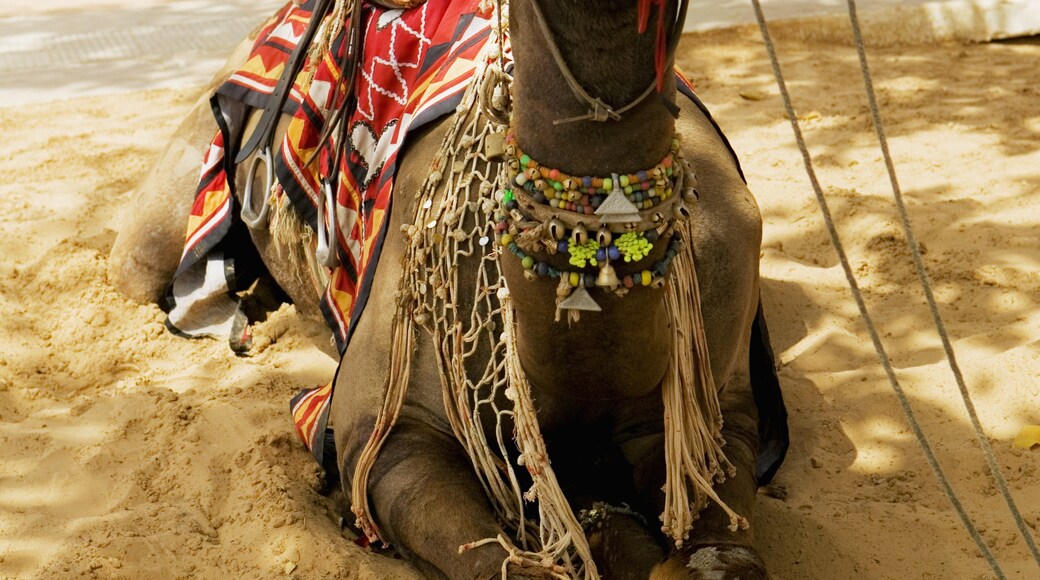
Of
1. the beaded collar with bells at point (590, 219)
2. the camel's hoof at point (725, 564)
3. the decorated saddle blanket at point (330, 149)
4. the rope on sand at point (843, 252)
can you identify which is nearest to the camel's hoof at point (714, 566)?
the camel's hoof at point (725, 564)

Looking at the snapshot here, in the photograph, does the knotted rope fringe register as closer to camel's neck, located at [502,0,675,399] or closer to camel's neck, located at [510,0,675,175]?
camel's neck, located at [502,0,675,399]

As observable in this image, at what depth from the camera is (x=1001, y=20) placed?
6.22 meters

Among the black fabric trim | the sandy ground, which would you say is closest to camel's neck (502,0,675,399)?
the sandy ground

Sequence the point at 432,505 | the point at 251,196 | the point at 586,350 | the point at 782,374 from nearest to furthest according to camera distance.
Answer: the point at 586,350 < the point at 432,505 < the point at 782,374 < the point at 251,196

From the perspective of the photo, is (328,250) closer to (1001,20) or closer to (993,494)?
(993,494)

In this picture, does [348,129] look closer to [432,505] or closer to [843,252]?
[432,505]

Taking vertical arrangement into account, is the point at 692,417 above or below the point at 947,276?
above

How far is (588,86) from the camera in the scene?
5.30 feet

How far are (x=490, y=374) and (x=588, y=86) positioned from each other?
0.83 metres

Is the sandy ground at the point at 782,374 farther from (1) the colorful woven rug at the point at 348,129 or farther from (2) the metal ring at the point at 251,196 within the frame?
(2) the metal ring at the point at 251,196

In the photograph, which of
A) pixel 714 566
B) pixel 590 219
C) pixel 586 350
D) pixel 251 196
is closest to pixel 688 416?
pixel 714 566

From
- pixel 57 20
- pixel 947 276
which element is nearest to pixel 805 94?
pixel 947 276

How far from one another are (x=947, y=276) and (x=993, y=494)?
1.22 m

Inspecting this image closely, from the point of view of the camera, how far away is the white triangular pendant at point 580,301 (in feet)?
5.72
